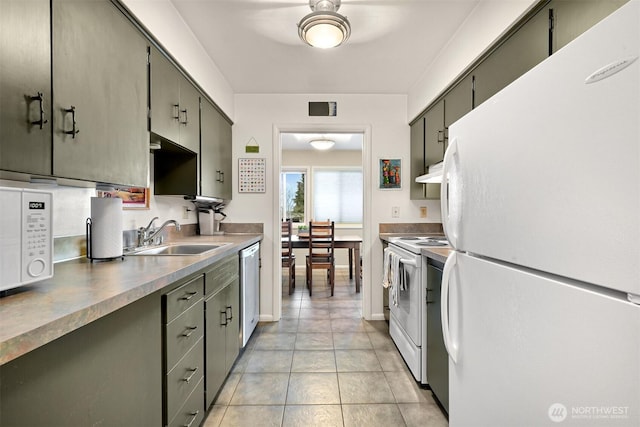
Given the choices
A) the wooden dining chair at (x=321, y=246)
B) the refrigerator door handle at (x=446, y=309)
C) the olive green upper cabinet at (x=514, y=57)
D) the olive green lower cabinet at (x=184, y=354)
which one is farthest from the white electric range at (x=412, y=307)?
the wooden dining chair at (x=321, y=246)

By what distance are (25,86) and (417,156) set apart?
2764mm

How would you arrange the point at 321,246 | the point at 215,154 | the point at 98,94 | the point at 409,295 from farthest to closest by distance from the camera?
the point at 321,246
the point at 215,154
the point at 409,295
the point at 98,94

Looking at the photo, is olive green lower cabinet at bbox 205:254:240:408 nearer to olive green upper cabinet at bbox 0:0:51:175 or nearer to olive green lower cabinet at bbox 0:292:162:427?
olive green lower cabinet at bbox 0:292:162:427

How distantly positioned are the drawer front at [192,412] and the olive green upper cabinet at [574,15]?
2.16 metres

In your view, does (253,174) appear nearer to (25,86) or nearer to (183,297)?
(183,297)

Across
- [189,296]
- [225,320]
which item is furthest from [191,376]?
[225,320]

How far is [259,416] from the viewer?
1.70 m

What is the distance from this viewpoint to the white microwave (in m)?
0.75

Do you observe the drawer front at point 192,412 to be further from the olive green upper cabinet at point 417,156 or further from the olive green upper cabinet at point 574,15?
the olive green upper cabinet at point 417,156

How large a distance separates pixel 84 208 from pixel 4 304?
0.93 metres

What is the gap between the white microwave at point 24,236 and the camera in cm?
75

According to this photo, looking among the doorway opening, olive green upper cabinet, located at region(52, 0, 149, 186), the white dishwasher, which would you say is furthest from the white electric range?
the doorway opening

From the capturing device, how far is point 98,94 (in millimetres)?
1218

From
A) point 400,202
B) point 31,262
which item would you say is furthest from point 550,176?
point 400,202
